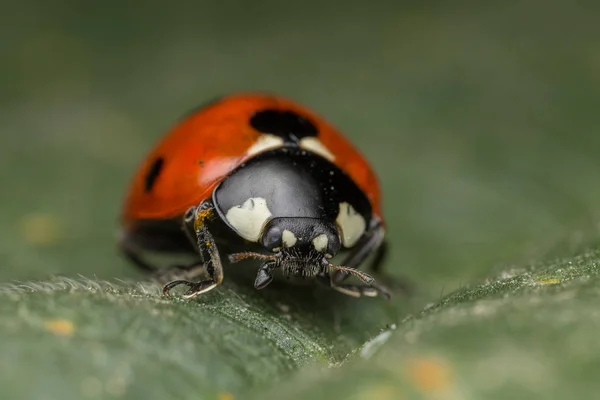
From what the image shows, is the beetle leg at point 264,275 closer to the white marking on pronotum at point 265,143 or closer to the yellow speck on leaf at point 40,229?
the white marking on pronotum at point 265,143

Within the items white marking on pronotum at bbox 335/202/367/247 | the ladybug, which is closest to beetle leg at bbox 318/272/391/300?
the ladybug

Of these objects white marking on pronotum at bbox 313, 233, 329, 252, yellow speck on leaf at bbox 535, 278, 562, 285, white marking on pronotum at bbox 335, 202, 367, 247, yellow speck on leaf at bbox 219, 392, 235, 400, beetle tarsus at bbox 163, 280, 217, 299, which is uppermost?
yellow speck on leaf at bbox 535, 278, 562, 285

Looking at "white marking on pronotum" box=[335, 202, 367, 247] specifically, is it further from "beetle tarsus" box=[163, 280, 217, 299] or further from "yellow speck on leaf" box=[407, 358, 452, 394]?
"yellow speck on leaf" box=[407, 358, 452, 394]

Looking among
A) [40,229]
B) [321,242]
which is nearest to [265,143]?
[321,242]

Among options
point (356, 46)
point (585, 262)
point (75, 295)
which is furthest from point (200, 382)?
point (356, 46)

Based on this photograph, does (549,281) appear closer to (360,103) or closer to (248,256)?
(248,256)

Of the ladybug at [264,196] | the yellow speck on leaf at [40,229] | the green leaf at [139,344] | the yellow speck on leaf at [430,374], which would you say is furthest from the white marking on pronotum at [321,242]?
the yellow speck on leaf at [40,229]

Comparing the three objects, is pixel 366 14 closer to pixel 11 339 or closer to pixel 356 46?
pixel 356 46
